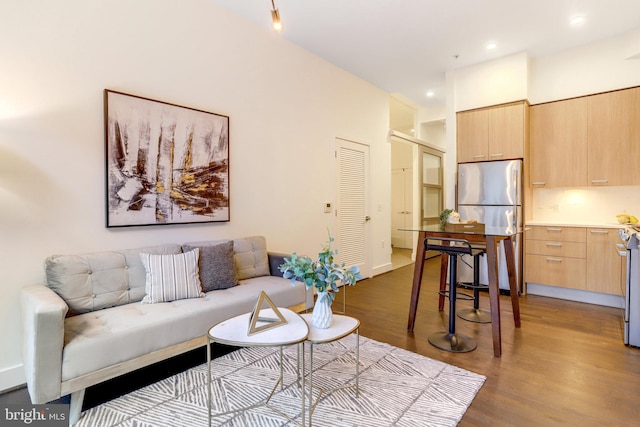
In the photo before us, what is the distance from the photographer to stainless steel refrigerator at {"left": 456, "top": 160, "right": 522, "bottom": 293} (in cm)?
425

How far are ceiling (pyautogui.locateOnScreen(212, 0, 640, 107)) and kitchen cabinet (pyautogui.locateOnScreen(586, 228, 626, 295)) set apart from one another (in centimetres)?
232

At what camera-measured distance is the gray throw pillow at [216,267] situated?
2730 mm

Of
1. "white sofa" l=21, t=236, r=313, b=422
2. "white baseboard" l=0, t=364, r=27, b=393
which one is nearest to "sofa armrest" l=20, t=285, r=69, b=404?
"white sofa" l=21, t=236, r=313, b=422

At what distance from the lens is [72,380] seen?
5.74ft

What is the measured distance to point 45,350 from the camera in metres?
1.67

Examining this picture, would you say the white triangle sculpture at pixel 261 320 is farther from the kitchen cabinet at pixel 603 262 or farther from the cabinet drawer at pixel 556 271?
the kitchen cabinet at pixel 603 262

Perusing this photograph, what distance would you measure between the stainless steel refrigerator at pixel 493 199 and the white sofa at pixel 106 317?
285 cm

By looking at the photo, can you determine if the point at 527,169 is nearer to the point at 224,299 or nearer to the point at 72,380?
the point at 224,299

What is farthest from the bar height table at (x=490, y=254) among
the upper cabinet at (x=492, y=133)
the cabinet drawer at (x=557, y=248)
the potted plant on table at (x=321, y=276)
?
the upper cabinet at (x=492, y=133)

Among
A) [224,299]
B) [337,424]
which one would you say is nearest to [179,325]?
[224,299]

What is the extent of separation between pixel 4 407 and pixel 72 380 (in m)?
0.60

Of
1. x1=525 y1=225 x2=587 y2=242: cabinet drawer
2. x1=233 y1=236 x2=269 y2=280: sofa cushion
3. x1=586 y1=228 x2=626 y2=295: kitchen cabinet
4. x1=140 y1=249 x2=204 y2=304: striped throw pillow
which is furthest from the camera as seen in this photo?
x1=525 y1=225 x2=587 y2=242: cabinet drawer

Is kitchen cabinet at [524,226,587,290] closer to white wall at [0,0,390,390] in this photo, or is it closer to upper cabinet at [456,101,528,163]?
upper cabinet at [456,101,528,163]

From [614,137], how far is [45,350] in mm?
5636
